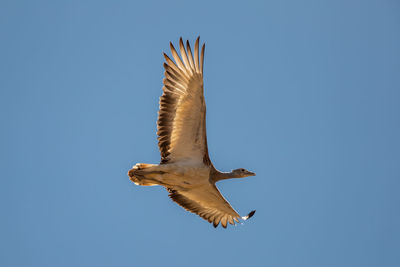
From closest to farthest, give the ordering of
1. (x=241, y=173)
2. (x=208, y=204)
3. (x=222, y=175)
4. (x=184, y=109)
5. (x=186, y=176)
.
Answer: (x=184, y=109), (x=186, y=176), (x=222, y=175), (x=241, y=173), (x=208, y=204)

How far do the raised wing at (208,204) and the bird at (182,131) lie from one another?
1.68 ft

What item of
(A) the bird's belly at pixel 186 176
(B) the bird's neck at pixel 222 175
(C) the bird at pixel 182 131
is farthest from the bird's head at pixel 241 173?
(A) the bird's belly at pixel 186 176

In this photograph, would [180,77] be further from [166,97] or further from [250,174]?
[250,174]

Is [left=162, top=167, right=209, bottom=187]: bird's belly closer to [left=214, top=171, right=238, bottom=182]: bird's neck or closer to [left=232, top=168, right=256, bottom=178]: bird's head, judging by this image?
[left=214, top=171, right=238, bottom=182]: bird's neck

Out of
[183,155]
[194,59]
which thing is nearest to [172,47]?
[194,59]

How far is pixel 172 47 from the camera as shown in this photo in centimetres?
1430

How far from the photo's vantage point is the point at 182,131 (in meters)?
14.3

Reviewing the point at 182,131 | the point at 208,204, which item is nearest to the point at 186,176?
the point at 182,131

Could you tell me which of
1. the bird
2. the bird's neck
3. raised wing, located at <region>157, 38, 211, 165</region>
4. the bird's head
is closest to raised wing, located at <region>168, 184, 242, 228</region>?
the bird's neck

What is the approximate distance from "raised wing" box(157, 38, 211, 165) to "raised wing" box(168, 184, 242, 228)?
1.32 meters

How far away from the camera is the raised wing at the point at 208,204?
50.4 feet

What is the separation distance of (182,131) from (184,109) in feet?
2.21

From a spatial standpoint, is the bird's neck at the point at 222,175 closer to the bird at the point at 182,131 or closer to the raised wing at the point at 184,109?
the bird at the point at 182,131

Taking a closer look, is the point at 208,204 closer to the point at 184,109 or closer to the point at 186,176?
the point at 186,176
